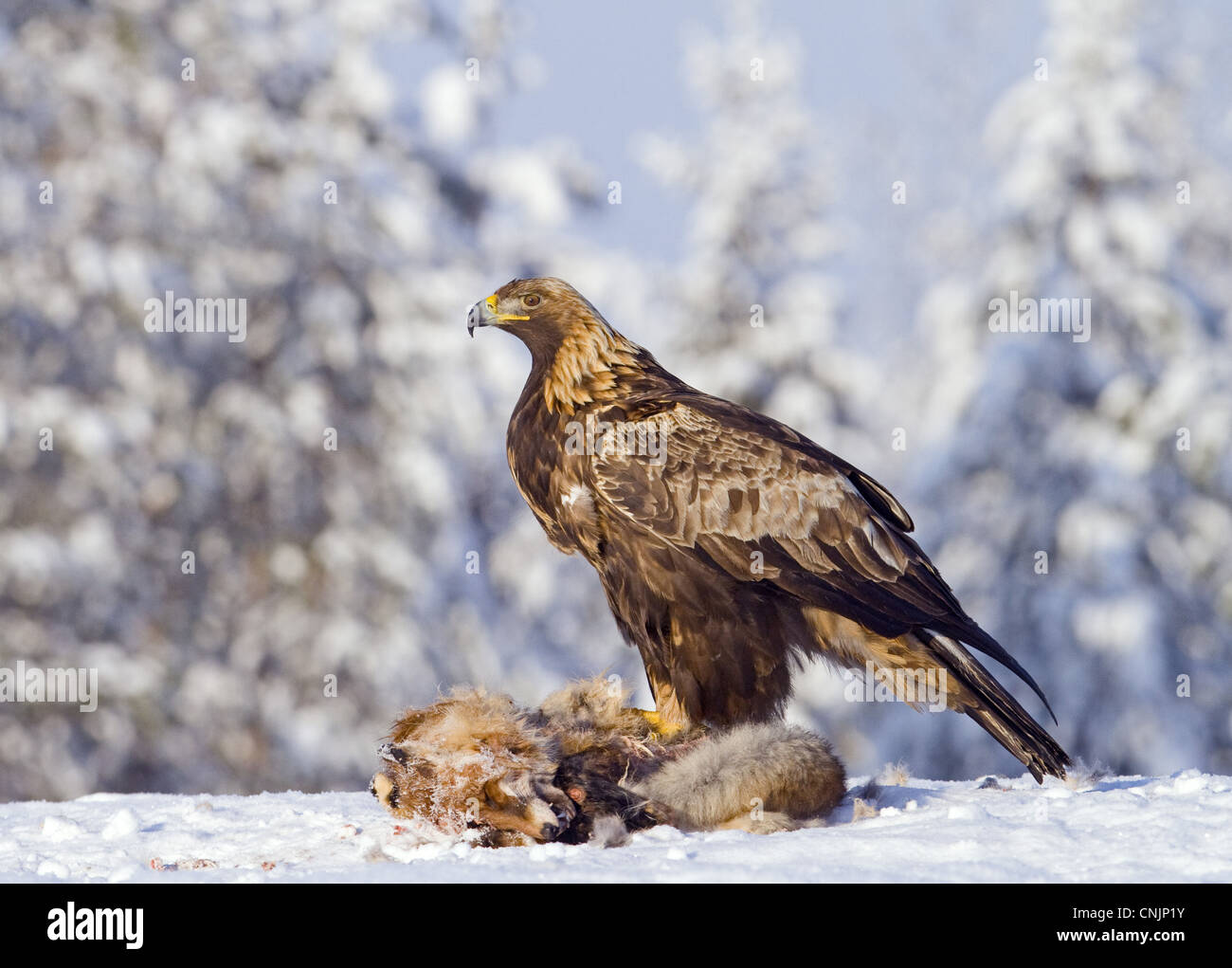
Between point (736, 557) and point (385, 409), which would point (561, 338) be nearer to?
point (736, 557)

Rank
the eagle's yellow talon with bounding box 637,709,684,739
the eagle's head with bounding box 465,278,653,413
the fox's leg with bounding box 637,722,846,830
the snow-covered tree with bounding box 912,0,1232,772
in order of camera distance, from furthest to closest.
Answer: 1. the snow-covered tree with bounding box 912,0,1232,772
2. the eagle's head with bounding box 465,278,653,413
3. the eagle's yellow talon with bounding box 637,709,684,739
4. the fox's leg with bounding box 637,722,846,830

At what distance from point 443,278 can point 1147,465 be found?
341 inches

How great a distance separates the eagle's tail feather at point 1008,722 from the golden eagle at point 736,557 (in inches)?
0.4

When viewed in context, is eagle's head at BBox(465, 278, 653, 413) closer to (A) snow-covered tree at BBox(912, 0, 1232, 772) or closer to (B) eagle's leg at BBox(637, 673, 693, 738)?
(B) eagle's leg at BBox(637, 673, 693, 738)

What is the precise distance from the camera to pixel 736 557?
6.22 m

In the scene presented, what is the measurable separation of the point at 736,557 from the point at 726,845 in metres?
1.78

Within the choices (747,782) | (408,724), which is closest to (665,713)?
(747,782)

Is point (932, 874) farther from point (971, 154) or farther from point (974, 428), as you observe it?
point (971, 154)

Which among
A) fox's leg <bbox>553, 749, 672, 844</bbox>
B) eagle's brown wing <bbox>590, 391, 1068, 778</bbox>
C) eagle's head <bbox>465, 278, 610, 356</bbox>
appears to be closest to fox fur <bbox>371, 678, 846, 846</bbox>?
fox's leg <bbox>553, 749, 672, 844</bbox>

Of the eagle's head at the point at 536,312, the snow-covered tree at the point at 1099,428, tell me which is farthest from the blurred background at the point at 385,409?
the eagle's head at the point at 536,312

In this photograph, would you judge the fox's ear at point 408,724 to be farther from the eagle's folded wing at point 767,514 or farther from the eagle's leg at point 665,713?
the eagle's folded wing at point 767,514

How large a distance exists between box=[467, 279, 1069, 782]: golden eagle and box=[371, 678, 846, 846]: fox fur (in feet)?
1.96

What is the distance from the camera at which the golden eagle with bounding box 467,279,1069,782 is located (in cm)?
609

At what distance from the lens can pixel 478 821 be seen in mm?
4902
